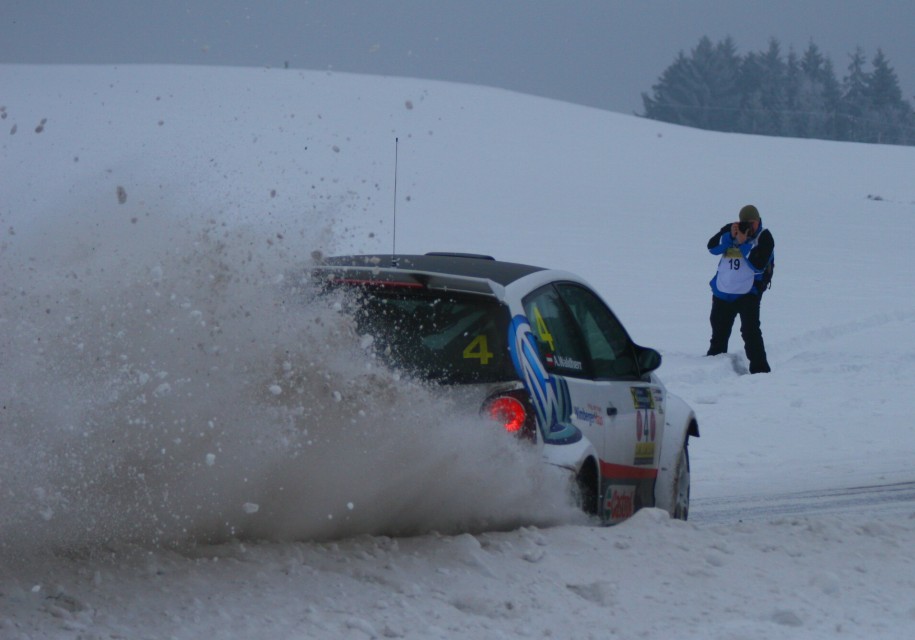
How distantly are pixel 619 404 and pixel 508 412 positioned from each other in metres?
1.16

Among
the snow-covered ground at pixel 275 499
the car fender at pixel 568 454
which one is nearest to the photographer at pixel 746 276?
the snow-covered ground at pixel 275 499

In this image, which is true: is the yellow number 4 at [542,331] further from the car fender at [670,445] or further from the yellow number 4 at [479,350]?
the car fender at [670,445]

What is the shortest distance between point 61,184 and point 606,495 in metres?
22.7

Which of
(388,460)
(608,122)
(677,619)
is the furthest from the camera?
(608,122)

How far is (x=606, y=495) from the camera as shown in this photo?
6426 millimetres

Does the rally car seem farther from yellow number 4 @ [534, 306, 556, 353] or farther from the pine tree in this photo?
the pine tree

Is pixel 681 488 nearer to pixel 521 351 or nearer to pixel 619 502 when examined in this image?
pixel 619 502

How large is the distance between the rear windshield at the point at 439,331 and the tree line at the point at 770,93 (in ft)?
269

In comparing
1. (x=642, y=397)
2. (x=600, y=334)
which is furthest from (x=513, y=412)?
Result: (x=642, y=397)

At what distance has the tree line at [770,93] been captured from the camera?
91.9m

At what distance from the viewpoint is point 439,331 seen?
5.82 m

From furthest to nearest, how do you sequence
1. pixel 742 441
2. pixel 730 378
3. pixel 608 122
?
1. pixel 608 122
2. pixel 730 378
3. pixel 742 441

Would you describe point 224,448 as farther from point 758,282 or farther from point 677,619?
point 758,282

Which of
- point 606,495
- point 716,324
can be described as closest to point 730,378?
point 716,324
